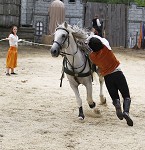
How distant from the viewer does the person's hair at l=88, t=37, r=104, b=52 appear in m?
7.16

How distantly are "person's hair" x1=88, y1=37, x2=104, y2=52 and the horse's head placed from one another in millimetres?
418

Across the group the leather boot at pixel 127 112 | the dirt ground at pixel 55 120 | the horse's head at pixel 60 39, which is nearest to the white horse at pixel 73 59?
the horse's head at pixel 60 39

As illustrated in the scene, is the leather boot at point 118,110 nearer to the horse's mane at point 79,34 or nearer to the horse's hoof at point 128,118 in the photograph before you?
the horse's hoof at point 128,118

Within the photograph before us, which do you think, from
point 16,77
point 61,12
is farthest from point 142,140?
point 61,12

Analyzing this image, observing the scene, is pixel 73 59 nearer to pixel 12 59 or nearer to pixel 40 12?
pixel 12 59

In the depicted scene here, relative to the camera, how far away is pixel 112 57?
23.5ft

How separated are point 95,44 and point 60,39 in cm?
60

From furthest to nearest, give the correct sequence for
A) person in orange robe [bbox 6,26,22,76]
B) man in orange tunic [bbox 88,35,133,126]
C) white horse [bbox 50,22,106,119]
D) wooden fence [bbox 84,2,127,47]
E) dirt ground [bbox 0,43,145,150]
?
wooden fence [bbox 84,2,127,47] < person in orange robe [bbox 6,26,22,76] < white horse [bbox 50,22,106,119] < man in orange tunic [bbox 88,35,133,126] < dirt ground [bbox 0,43,145,150]

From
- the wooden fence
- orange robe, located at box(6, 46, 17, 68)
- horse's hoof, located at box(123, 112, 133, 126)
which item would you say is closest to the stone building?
the wooden fence

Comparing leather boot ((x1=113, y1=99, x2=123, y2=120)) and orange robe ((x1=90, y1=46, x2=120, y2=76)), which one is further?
orange robe ((x1=90, y1=46, x2=120, y2=76))

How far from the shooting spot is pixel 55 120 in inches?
293

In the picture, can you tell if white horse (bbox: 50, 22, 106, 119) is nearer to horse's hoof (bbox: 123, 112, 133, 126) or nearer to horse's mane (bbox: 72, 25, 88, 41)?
horse's mane (bbox: 72, 25, 88, 41)

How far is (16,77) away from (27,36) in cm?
1075

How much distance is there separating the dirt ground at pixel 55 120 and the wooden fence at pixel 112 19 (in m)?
13.2
